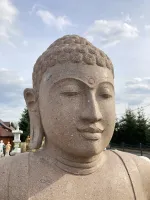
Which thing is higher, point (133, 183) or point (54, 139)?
point (54, 139)

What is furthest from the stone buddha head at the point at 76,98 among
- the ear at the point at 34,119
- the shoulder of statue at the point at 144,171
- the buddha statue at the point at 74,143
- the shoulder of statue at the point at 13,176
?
the shoulder of statue at the point at 144,171

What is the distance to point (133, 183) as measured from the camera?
2.40m

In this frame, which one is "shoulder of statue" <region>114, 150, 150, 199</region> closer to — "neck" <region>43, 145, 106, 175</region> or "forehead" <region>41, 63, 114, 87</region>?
"neck" <region>43, 145, 106, 175</region>

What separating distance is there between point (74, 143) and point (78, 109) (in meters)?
0.30

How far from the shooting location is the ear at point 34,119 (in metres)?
2.65

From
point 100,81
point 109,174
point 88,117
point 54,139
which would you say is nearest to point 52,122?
point 54,139

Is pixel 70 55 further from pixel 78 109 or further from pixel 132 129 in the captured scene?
pixel 132 129

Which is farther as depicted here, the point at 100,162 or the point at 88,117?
the point at 100,162

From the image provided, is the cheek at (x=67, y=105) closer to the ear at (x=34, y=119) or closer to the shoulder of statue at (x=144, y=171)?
the ear at (x=34, y=119)

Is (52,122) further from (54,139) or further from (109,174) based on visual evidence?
(109,174)

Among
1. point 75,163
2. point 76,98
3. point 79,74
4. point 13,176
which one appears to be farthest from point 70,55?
point 13,176

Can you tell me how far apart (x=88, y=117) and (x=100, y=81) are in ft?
1.19

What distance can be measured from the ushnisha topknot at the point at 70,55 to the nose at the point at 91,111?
36 cm

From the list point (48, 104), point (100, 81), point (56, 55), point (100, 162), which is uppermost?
point (56, 55)
